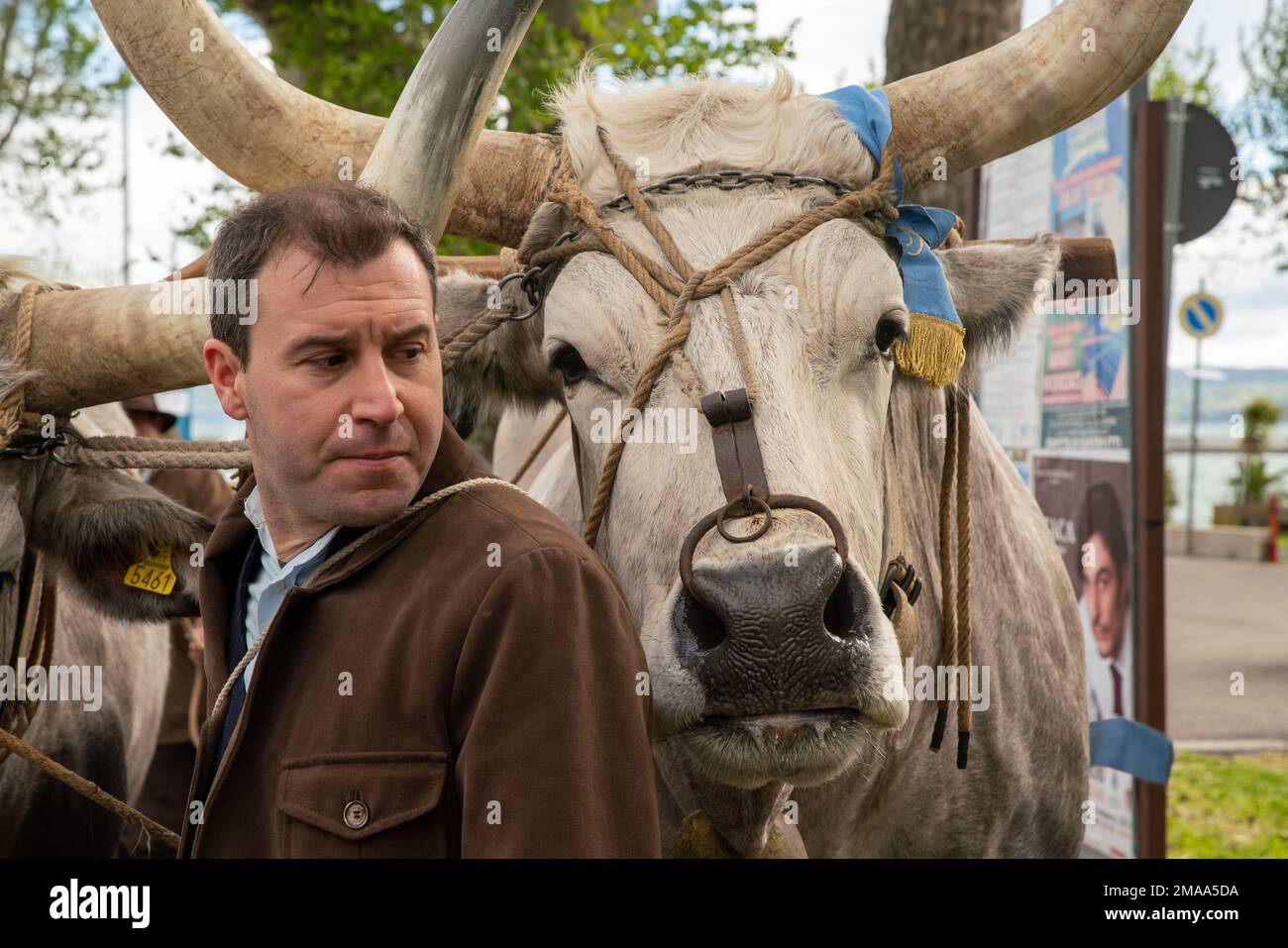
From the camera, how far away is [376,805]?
1.61m

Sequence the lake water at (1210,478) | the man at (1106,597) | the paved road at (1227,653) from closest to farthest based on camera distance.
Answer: the man at (1106,597), the paved road at (1227,653), the lake water at (1210,478)

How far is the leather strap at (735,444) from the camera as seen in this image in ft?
7.28

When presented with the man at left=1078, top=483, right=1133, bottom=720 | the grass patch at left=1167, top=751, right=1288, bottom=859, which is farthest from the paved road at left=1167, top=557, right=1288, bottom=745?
the man at left=1078, top=483, right=1133, bottom=720

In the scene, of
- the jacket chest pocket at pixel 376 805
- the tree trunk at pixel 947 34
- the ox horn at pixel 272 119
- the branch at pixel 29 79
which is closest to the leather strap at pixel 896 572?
the ox horn at pixel 272 119

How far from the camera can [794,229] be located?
8.41 feet

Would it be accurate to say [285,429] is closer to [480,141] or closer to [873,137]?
[480,141]

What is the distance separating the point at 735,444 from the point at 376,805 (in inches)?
38.4

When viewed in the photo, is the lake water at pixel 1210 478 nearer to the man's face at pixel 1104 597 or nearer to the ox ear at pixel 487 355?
the man's face at pixel 1104 597

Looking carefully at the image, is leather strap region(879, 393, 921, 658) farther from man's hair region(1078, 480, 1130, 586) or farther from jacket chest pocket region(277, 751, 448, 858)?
man's hair region(1078, 480, 1130, 586)

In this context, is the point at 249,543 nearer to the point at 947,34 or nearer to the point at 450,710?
the point at 450,710

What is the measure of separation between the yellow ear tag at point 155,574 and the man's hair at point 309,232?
1.40 metres

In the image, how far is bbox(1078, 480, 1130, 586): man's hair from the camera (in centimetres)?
515
